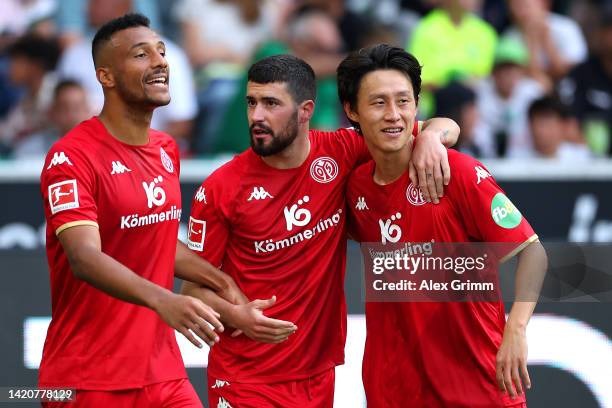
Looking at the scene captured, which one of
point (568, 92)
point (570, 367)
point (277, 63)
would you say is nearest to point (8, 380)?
point (277, 63)

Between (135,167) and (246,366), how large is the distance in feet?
3.67

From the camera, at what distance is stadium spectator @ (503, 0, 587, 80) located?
37.9 ft

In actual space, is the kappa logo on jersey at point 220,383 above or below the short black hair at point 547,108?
below

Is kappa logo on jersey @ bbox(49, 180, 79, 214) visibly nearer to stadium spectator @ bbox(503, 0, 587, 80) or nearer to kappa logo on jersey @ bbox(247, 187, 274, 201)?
kappa logo on jersey @ bbox(247, 187, 274, 201)

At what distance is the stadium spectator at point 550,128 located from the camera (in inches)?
423

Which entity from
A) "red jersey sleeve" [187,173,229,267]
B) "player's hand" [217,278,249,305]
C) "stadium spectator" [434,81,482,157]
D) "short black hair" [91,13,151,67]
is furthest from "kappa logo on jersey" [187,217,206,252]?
"stadium spectator" [434,81,482,157]

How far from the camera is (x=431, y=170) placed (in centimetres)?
553

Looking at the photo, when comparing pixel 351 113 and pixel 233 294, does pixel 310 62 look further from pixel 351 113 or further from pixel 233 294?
pixel 233 294

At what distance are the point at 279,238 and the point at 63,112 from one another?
472cm

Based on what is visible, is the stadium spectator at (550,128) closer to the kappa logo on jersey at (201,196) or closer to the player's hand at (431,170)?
the player's hand at (431,170)

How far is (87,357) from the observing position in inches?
220

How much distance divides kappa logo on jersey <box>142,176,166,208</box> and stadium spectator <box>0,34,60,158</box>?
16.1 feet

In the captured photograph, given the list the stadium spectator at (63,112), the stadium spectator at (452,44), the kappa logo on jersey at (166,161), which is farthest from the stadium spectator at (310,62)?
the kappa logo on jersey at (166,161)

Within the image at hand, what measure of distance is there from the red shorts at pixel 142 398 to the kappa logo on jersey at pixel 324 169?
1.21 metres
